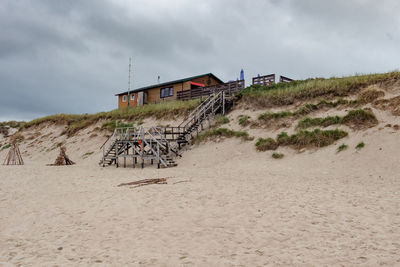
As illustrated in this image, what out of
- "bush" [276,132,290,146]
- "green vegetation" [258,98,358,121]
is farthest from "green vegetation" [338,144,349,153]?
"green vegetation" [258,98,358,121]

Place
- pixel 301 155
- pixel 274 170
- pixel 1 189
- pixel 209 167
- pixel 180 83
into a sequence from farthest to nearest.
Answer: pixel 180 83 → pixel 209 167 → pixel 301 155 → pixel 274 170 → pixel 1 189

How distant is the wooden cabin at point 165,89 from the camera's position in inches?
1321

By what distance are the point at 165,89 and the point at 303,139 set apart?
2193 cm

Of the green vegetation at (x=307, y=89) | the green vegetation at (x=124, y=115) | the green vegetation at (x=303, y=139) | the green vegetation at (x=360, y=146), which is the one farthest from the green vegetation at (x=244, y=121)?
the green vegetation at (x=360, y=146)

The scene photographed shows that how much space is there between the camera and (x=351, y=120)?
17.6 metres

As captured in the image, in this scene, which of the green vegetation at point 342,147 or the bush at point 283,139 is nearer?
the green vegetation at point 342,147

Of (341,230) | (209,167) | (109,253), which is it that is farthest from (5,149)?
(341,230)

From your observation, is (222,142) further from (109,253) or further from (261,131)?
(109,253)

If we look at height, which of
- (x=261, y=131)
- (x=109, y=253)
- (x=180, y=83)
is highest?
(x=180, y=83)

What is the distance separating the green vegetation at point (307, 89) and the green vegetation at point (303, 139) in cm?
433

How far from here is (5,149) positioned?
36000 millimetres

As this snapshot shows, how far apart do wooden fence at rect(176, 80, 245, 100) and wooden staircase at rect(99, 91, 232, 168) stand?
6.43 feet

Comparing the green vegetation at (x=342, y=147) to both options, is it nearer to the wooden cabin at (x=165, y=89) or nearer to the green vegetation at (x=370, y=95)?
the green vegetation at (x=370, y=95)

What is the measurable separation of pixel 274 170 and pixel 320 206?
737 cm
